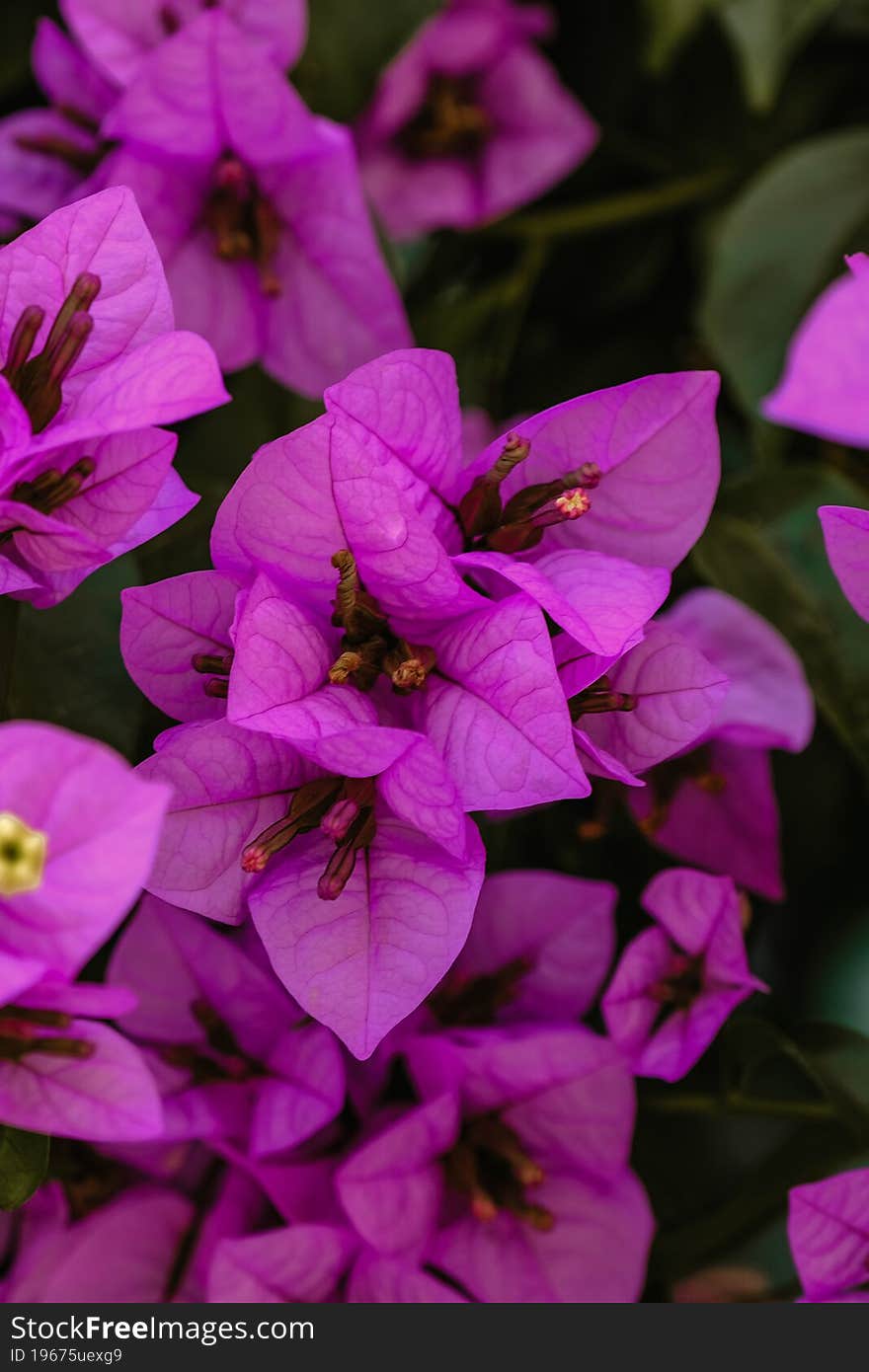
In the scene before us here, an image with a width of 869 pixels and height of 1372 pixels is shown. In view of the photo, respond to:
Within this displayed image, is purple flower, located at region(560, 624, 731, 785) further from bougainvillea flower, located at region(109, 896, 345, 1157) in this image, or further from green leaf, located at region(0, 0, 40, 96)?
green leaf, located at region(0, 0, 40, 96)

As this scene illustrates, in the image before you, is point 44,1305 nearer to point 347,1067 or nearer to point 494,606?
point 347,1067

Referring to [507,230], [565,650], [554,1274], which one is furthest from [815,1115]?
[507,230]

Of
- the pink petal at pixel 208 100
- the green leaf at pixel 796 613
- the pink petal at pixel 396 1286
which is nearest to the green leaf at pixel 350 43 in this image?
the pink petal at pixel 208 100

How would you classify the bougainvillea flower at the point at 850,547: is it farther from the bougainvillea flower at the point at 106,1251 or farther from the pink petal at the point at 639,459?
the bougainvillea flower at the point at 106,1251

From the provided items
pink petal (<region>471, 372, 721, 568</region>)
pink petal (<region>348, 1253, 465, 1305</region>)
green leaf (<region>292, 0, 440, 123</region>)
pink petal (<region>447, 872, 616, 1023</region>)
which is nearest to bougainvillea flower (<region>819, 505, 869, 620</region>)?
pink petal (<region>471, 372, 721, 568</region>)

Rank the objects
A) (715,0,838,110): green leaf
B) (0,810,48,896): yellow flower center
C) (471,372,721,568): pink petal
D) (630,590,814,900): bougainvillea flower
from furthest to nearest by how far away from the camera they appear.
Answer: (715,0,838,110): green leaf, (630,590,814,900): bougainvillea flower, (471,372,721,568): pink petal, (0,810,48,896): yellow flower center

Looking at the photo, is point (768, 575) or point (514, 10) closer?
point (768, 575)
